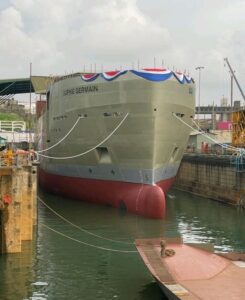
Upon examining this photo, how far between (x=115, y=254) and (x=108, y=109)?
38.7ft

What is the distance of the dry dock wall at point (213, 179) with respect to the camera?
33344 millimetres

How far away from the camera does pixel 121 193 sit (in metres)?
28.9

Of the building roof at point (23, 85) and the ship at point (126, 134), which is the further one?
the building roof at point (23, 85)

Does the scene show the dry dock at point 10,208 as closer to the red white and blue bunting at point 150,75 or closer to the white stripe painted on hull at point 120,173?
the white stripe painted on hull at point 120,173

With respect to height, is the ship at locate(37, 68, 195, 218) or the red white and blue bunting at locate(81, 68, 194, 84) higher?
the red white and blue bunting at locate(81, 68, 194, 84)

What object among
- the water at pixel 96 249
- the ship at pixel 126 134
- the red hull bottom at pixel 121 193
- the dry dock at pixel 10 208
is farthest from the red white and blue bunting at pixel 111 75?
the dry dock at pixel 10 208

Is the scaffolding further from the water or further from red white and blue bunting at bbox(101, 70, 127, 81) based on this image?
red white and blue bunting at bbox(101, 70, 127, 81)

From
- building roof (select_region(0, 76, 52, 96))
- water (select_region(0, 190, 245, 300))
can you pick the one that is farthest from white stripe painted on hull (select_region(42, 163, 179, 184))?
building roof (select_region(0, 76, 52, 96))

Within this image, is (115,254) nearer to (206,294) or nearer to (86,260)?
(86,260)

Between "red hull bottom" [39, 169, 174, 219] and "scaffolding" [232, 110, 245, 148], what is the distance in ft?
35.2

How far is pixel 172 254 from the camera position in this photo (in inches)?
Result: 593

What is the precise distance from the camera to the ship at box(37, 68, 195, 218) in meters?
27.9

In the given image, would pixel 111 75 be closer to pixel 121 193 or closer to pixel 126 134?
pixel 126 134

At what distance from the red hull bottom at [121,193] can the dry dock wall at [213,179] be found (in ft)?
16.5
